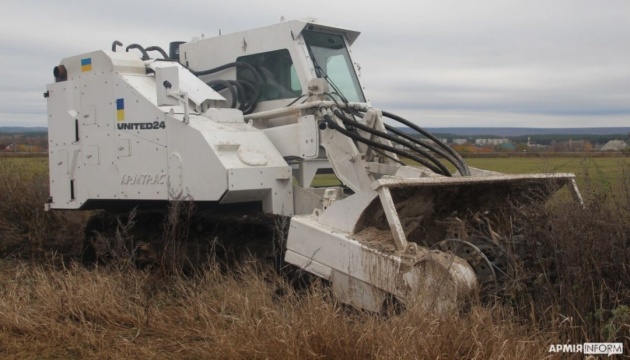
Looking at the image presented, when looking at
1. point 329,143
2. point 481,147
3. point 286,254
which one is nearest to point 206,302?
point 286,254

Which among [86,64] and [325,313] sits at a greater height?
[86,64]

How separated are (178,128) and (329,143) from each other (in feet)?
4.94

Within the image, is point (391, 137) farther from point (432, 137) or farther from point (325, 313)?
point (325, 313)

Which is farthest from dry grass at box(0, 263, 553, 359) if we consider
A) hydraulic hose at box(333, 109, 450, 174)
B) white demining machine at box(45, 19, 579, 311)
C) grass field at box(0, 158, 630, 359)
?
hydraulic hose at box(333, 109, 450, 174)

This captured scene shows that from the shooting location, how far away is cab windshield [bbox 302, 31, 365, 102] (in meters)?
8.32

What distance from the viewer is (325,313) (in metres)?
4.91

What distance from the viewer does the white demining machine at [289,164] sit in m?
5.95

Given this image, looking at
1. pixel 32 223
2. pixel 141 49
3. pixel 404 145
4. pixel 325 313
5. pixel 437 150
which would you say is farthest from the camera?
pixel 32 223

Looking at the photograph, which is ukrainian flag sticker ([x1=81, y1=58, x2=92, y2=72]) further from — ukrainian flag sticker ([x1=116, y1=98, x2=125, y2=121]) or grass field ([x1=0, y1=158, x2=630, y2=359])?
grass field ([x1=0, y1=158, x2=630, y2=359])

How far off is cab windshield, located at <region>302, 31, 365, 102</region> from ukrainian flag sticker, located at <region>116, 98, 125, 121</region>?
209 centimetres

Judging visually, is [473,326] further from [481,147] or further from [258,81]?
[481,147]

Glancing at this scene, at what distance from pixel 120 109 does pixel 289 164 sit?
6.25 feet

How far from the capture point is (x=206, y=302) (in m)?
6.31

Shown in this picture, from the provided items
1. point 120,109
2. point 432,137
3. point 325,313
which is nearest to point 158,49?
point 120,109
